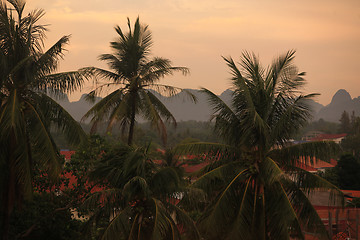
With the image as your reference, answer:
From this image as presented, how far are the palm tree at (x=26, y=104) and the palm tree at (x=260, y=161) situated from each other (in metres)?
3.98

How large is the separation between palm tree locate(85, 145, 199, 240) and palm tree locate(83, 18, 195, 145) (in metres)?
5.41

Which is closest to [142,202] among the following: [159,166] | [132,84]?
[159,166]

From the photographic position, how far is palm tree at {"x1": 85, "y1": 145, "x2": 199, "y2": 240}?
9.12 metres

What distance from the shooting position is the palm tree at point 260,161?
11281mm

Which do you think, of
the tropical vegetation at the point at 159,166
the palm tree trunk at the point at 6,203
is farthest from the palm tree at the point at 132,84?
the palm tree trunk at the point at 6,203

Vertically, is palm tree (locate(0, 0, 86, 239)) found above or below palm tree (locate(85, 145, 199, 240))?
above

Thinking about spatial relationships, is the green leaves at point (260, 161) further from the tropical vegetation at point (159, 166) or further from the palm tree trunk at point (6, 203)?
the palm tree trunk at point (6, 203)

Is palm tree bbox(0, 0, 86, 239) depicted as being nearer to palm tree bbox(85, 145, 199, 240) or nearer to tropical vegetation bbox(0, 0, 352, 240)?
tropical vegetation bbox(0, 0, 352, 240)

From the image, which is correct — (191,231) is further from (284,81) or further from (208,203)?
(284,81)

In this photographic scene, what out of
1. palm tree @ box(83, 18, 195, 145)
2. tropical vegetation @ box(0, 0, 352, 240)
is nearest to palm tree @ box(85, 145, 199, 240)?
tropical vegetation @ box(0, 0, 352, 240)

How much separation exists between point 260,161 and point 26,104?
658cm

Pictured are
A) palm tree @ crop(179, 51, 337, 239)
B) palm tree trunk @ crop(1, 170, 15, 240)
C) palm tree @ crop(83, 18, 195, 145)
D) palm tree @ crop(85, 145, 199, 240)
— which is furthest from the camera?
palm tree @ crop(83, 18, 195, 145)

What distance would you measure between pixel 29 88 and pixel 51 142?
1.71 meters

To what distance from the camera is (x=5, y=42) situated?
10984mm
